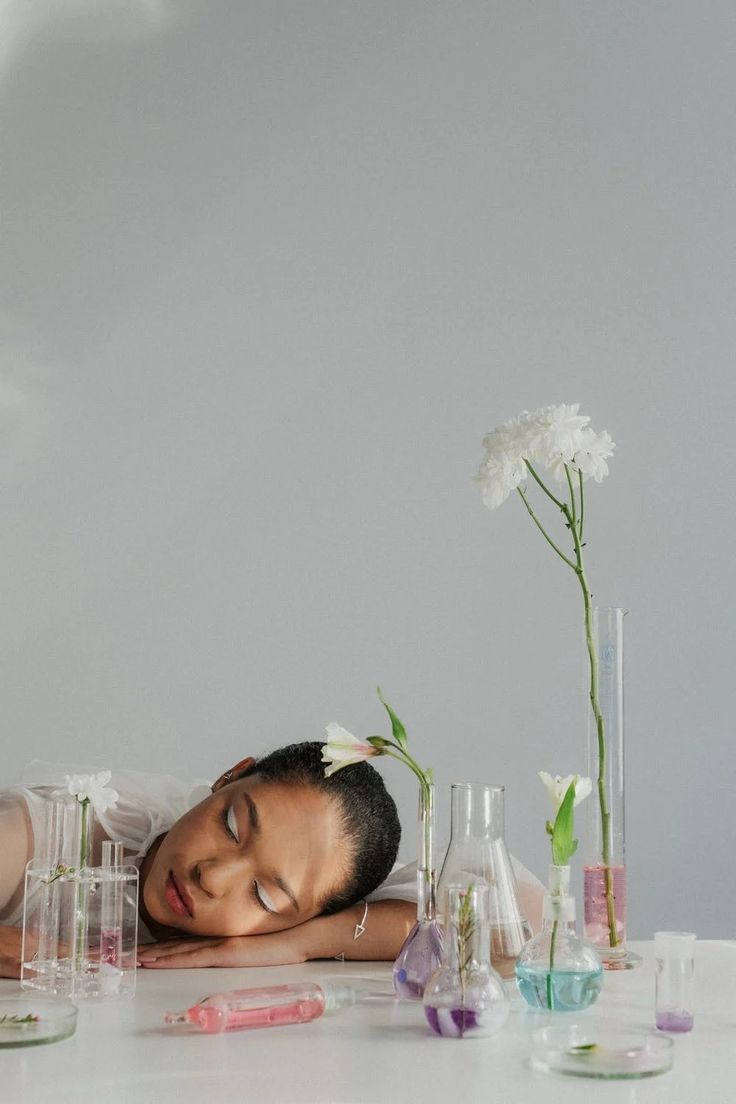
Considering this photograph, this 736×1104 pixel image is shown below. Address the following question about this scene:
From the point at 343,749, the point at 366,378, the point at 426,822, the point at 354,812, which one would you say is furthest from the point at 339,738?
the point at 366,378

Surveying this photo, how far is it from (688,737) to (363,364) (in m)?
0.96

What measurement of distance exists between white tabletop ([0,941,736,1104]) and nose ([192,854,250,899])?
239mm

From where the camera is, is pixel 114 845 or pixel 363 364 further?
pixel 363 364

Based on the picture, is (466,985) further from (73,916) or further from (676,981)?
(73,916)

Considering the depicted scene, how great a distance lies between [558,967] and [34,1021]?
0.43 meters

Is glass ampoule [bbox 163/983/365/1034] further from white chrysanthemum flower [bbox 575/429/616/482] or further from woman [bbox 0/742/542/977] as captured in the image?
white chrysanthemum flower [bbox 575/429/616/482]

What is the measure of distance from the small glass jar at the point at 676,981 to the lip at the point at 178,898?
0.56 metres

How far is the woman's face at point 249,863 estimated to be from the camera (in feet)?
4.38

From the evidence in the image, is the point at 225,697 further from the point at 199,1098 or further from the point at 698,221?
the point at 199,1098

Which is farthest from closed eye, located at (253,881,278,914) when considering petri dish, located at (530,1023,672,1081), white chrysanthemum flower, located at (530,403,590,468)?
white chrysanthemum flower, located at (530,403,590,468)

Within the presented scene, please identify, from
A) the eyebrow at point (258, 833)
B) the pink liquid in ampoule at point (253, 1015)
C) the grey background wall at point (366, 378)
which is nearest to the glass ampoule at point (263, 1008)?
the pink liquid in ampoule at point (253, 1015)

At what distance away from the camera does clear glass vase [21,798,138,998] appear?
1.10m

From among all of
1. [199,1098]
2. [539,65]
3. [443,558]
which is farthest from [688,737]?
[199,1098]

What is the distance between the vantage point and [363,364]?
241 centimetres
